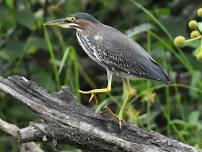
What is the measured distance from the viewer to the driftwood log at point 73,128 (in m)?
3.42

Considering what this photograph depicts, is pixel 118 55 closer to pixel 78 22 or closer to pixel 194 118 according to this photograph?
pixel 78 22

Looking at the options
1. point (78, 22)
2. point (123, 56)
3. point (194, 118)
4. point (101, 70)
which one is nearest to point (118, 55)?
point (123, 56)

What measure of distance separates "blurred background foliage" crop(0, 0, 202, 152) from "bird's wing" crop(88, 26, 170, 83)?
81cm

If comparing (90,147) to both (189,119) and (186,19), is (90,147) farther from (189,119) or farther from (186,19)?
(186,19)

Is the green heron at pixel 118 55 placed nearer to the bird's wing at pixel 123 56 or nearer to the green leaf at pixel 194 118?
the bird's wing at pixel 123 56

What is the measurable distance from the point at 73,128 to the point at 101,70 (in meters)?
2.80

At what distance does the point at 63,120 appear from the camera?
344 centimetres

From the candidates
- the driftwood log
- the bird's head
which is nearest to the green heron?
the bird's head

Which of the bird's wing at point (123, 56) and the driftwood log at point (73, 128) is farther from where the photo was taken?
the bird's wing at point (123, 56)

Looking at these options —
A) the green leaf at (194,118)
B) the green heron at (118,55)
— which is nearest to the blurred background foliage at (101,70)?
the green leaf at (194,118)

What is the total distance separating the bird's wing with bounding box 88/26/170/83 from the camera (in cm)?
376

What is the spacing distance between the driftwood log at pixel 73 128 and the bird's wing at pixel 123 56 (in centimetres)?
33

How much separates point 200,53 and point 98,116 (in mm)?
532

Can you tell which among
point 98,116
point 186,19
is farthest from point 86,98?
point 98,116
